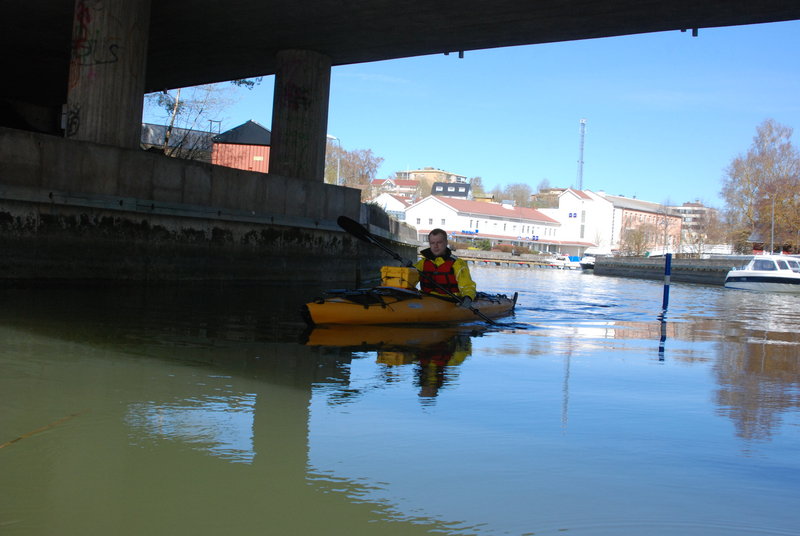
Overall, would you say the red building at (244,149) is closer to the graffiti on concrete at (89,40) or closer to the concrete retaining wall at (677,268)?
the concrete retaining wall at (677,268)

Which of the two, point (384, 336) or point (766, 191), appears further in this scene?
point (766, 191)

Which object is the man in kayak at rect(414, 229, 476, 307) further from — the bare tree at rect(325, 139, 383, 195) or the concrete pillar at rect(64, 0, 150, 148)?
the bare tree at rect(325, 139, 383, 195)

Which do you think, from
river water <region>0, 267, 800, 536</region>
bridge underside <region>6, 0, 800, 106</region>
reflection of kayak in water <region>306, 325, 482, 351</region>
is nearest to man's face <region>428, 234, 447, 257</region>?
reflection of kayak in water <region>306, 325, 482, 351</region>

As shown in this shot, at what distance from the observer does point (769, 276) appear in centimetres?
3400

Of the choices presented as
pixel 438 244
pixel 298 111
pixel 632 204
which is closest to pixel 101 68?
pixel 298 111

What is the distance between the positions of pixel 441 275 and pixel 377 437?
22.1ft

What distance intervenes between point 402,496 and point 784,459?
7.56 ft

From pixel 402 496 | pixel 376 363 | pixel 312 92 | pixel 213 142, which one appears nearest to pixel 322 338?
pixel 376 363

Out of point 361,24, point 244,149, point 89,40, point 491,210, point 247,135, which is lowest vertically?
point 89,40

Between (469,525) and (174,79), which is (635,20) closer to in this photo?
(469,525)

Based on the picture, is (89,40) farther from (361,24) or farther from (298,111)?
(298,111)

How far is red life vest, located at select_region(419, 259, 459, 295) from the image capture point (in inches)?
424

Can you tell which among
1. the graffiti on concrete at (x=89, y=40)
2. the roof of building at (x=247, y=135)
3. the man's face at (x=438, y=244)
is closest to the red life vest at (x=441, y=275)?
the man's face at (x=438, y=244)

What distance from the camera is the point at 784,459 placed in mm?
4059
